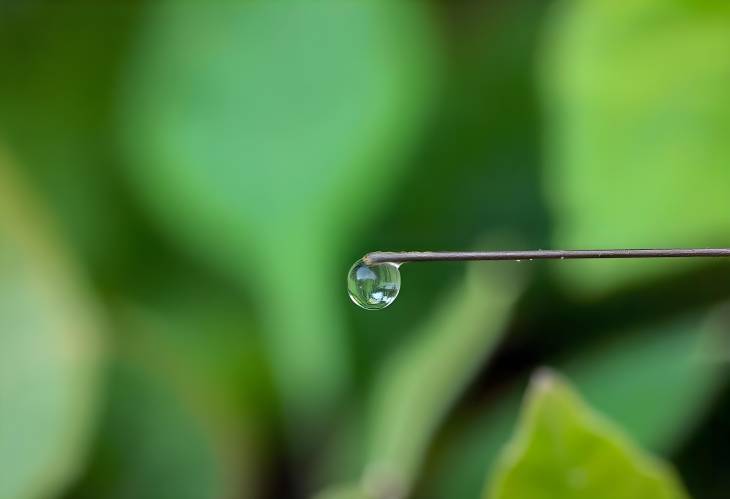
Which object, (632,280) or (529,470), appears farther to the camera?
(632,280)

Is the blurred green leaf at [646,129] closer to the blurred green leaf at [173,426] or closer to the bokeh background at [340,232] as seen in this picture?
the bokeh background at [340,232]

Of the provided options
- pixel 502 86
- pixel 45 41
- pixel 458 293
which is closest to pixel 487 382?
pixel 458 293

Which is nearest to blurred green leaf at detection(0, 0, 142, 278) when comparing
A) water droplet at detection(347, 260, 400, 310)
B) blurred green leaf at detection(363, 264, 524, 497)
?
blurred green leaf at detection(363, 264, 524, 497)

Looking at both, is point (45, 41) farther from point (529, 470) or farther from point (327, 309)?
point (529, 470)

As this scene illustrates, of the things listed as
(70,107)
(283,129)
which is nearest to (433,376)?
(283,129)

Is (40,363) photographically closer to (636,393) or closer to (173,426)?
(173,426)
